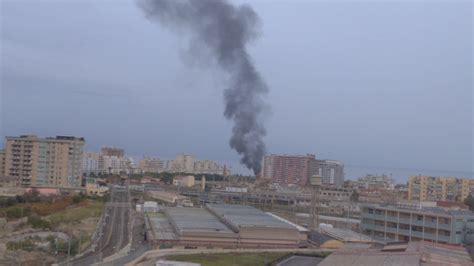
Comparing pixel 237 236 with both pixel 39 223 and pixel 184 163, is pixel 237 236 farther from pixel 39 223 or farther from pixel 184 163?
pixel 184 163

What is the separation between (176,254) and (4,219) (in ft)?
26.3

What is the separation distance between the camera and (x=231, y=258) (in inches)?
494

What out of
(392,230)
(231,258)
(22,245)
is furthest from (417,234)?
(22,245)

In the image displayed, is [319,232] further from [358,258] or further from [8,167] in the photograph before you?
[8,167]

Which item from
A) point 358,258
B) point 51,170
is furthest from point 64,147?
point 358,258

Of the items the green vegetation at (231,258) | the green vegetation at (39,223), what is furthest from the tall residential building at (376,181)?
the green vegetation at (231,258)

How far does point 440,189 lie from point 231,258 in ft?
85.7

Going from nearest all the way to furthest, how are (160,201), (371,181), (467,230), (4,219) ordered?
(467,230)
(4,219)
(160,201)
(371,181)

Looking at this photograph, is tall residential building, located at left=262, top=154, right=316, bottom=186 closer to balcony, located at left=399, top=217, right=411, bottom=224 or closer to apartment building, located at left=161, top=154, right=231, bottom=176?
apartment building, located at left=161, top=154, right=231, bottom=176

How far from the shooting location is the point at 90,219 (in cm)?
1973

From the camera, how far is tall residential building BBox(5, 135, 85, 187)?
30625 mm

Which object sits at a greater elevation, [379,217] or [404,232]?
[379,217]

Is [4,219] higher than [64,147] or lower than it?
lower

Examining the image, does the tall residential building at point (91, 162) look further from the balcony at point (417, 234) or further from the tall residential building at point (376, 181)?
the balcony at point (417, 234)
